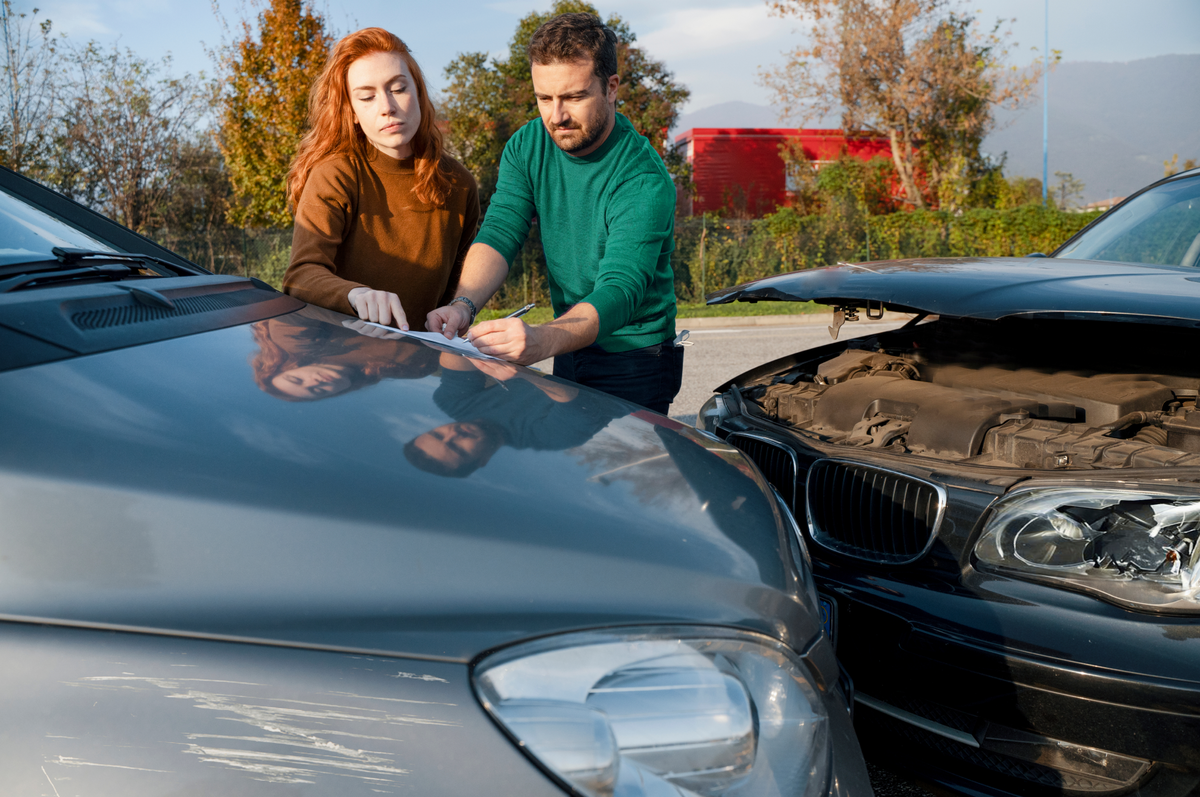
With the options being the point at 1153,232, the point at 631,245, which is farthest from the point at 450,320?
the point at 1153,232

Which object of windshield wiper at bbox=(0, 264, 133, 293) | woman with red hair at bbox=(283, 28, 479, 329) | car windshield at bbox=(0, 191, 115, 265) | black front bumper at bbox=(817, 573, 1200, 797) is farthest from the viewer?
woman with red hair at bbox=(283, 28, 479, 329)

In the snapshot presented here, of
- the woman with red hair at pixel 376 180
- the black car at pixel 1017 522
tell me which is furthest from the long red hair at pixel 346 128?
the black car at pixel 1017 522

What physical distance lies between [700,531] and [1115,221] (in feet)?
10.7

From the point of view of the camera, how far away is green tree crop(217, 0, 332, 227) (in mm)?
14195

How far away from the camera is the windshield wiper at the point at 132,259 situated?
1542 mm

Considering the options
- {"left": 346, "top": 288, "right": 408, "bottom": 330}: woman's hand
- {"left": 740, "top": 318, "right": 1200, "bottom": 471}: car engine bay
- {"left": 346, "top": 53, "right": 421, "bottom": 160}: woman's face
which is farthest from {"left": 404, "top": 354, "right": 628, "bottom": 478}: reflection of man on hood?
{"left": 740, "top": 318, "right": 1200, "bottom": 471}: car engine bay

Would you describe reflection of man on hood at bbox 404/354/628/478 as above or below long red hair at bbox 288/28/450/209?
below

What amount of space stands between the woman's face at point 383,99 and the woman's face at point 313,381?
121 centimetres

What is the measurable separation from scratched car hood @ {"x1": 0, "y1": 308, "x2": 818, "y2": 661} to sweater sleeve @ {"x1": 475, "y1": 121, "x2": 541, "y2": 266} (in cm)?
149

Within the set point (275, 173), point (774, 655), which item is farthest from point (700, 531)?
point (275, 173)

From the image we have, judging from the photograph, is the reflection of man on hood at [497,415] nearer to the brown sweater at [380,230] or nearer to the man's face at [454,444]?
the man's face at [454,444]

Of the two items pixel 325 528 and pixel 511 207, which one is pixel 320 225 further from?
pixel 325 528

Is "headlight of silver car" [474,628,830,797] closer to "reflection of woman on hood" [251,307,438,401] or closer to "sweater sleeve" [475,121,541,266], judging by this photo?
"reflection of woman on hood" [251,307,438,401]

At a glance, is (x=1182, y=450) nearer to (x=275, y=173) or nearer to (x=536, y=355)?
(x=536, y=355)
